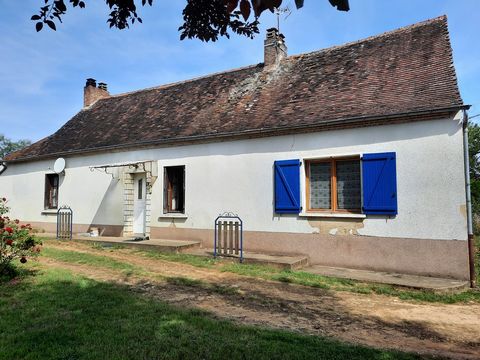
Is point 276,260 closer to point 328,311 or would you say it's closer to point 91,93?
point 328,311

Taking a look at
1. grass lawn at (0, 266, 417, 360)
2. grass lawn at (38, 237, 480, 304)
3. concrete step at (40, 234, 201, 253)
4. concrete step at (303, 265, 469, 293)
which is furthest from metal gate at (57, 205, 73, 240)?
concrete step at (303, 265, 469, 293)

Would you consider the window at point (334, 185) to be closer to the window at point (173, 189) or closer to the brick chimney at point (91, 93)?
the window at point (173, 189)

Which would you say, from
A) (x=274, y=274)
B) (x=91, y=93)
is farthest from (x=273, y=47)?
(x=91, y=93)

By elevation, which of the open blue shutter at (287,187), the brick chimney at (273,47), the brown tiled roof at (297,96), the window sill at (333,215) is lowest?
the window sill at (333,215)

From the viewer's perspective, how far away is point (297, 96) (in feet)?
37.1

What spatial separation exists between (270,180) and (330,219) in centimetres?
198

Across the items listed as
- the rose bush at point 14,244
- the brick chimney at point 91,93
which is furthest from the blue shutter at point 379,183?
the brick chimney at point 91,93

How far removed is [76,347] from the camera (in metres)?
3.90

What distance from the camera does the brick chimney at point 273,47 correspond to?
13.8 m

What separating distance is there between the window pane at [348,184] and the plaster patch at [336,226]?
423mm

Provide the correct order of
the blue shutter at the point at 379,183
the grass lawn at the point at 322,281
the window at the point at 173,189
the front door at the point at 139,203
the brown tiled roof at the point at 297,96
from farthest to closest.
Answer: the front door at the point at 139,203
the window at the point at 173,189
the brown tiled roof at the point at 297,96
the blue shutter at the point at 379,183
the grass lawn at the point at 322,281

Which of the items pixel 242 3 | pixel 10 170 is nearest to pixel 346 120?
pixel 242 3

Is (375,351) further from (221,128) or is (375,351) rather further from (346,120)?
(221,128)

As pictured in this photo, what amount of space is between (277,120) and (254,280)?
4.69 m
